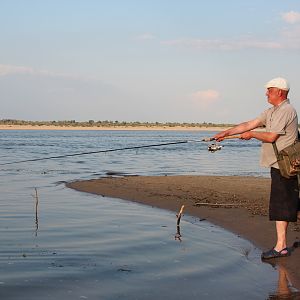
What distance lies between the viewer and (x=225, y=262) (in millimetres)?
6277

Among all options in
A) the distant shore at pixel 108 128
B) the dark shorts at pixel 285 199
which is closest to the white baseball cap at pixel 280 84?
the dark shorts at pixel 285 199

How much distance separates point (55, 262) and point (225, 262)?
199 centimetres

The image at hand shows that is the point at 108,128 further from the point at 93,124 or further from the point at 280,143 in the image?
the point at 280,143

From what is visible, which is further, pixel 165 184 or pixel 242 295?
pixel 165 184

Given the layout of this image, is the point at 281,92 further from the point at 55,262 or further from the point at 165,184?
the point at 165,184

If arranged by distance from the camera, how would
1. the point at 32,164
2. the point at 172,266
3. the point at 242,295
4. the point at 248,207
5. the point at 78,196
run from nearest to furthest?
the point at 242,295 < the point at 172,266 < the point at 248,207 < the point at 78,196 < the point at 32,164

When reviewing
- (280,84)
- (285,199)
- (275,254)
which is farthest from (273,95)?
(275,254)

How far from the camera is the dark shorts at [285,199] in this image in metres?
6.25

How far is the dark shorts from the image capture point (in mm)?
6250

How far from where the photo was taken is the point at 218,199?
446 inches

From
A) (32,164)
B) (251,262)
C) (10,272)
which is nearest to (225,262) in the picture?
(251,262)

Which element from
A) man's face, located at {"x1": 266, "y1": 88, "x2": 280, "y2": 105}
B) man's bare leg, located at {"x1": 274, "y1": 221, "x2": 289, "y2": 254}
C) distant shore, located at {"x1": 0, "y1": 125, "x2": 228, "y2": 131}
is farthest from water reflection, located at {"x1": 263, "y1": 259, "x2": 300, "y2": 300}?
distant shore, located at {"x1": 0, "y1": 125, "x2": 228, "y2": 131}

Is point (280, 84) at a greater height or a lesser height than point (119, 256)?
greater

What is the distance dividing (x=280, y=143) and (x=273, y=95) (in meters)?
0.58
